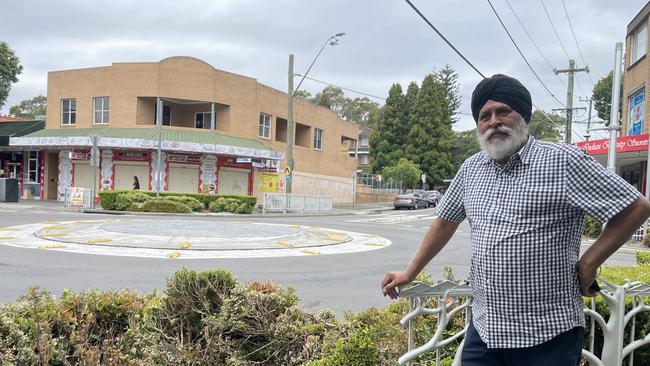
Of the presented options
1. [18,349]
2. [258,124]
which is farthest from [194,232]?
[258,124]

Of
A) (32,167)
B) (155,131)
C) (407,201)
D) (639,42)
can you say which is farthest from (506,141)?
(32,167)

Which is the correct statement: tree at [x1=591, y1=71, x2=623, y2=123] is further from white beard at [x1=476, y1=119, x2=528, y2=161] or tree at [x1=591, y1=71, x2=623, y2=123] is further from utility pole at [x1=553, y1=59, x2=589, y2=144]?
white beard at [x1=476, y1=119, x2=528, y2=161]

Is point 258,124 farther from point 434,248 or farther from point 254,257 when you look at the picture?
point 434,248

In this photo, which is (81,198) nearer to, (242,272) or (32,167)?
(32,167)

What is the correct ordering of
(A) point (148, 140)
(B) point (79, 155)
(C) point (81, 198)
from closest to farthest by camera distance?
1. (C) point (81, 198)
2. (A) point (148, 140)
3. (B) point (79, 155)

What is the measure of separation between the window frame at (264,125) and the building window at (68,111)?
1224 cm

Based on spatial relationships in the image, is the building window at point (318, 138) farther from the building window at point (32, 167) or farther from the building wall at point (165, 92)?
the building window at point (32, 167)

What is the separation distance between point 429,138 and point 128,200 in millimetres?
40141

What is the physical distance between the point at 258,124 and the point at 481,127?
32.8 meters

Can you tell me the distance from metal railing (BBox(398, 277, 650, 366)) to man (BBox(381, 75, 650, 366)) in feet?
0.86

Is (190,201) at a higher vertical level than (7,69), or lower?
lower

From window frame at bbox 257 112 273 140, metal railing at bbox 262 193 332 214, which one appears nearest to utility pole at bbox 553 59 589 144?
metal railing at bbox 262 193 332 214

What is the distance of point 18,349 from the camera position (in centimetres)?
281

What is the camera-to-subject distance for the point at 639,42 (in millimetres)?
25312
